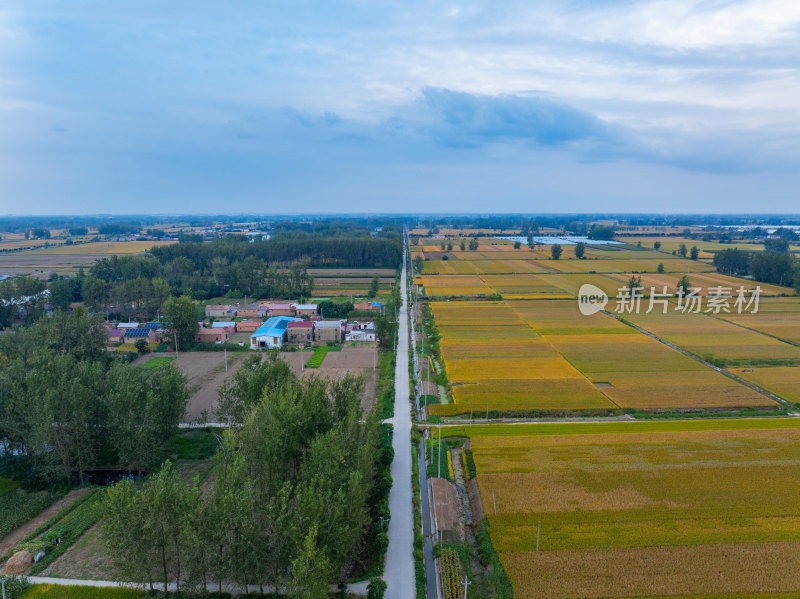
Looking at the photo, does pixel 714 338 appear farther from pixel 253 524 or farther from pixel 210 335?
pixel 210 335

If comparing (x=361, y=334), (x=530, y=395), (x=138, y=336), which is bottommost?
(x=530, y=395)

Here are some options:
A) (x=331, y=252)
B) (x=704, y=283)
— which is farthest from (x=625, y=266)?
(x=331, y=252)

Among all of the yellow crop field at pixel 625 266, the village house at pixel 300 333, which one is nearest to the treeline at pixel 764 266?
the yellow crop field at pixel 625 266

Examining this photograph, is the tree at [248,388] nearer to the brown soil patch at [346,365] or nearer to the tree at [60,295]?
the brown soil patch at [346,365]

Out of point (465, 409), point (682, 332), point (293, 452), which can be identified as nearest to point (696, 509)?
point (465, 409)

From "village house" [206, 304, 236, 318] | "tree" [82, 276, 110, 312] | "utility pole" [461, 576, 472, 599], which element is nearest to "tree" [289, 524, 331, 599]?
"utility pole" [461, 576, 472, 599]
